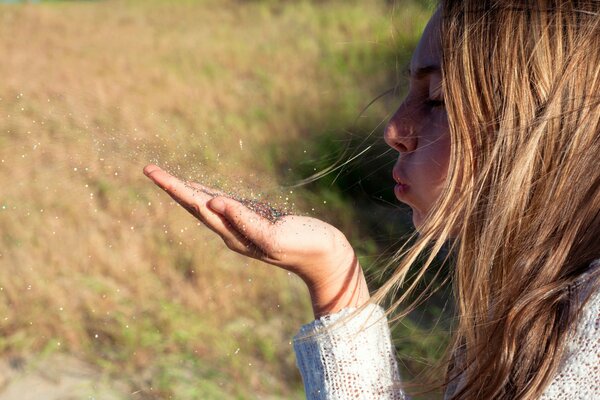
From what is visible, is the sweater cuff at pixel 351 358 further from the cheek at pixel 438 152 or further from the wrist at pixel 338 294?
the cheek at pixel 438 152

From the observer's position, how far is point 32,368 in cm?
236

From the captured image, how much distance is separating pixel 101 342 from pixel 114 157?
110 centimetres

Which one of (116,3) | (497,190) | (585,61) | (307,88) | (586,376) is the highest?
(585,61)

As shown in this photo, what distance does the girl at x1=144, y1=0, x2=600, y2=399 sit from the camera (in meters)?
1.07

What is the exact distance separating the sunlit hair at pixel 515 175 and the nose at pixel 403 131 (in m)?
0.11

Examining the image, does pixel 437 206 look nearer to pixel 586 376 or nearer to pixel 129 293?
pixel 586 376

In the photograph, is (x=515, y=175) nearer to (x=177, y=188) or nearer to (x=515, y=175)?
(x=515, y=175)

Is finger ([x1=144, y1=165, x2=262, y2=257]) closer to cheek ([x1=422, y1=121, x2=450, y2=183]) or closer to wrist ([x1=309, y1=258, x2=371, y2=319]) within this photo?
wrist ([x1=309, y1=258, x2=371, y2=319])

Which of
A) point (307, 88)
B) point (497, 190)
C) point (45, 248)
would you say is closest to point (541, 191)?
point (497, 190)

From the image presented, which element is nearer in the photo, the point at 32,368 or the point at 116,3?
the point at 32,368

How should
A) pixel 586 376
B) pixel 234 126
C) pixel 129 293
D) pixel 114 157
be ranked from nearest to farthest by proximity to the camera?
pixel 586 376
pixel 114 157
pixel 129 293
pixel 234 126

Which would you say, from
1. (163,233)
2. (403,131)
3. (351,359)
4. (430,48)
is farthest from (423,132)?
(163,233)

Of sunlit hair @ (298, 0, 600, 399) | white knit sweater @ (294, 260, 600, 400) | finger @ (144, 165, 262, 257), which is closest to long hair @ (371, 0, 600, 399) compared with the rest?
sunlit hair @ (298, 0, 600, 399)

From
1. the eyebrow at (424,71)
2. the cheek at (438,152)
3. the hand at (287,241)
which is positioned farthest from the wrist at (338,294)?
the eyebrow at (424,71)
